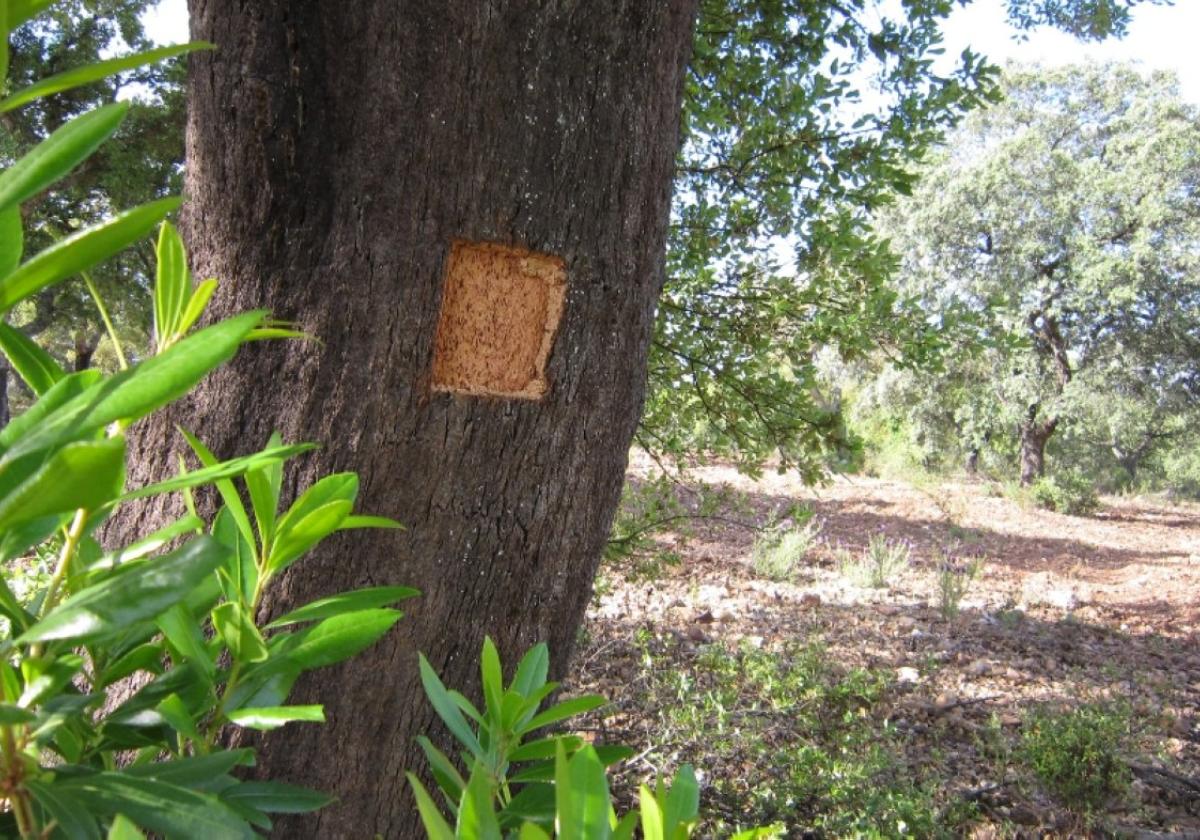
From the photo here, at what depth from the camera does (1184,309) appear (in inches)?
581

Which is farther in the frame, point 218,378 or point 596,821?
point 218,378

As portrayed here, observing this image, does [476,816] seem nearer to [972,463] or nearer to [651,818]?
[651,818]

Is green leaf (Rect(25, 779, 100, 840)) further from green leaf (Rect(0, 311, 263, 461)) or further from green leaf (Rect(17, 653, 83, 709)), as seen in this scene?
green leaf (Rect(0, 311, 263, 461))

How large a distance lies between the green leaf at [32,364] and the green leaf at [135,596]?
0.79ft

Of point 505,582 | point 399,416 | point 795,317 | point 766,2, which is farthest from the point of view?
point 795,317

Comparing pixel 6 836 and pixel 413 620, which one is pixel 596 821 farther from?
pixel 413 620

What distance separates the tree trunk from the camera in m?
1.29

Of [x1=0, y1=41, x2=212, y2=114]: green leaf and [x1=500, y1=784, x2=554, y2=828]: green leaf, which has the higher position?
[x1=0, y1=41, x2=212, y2=114]: green leaf

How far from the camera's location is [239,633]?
724 mm

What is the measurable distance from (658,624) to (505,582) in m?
3.61

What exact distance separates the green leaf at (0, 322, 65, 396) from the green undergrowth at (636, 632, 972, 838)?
2.47 m

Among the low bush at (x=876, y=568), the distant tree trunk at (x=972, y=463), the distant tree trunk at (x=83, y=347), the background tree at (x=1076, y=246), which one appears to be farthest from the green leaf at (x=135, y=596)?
the distant tree trunk at (x=972, y=463)

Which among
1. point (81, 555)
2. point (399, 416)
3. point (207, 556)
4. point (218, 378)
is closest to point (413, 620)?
point (399, 416)

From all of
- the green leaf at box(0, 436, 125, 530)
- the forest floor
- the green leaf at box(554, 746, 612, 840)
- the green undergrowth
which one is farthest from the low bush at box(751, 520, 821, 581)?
the green leaf at box(0, 436, 125, 530)
